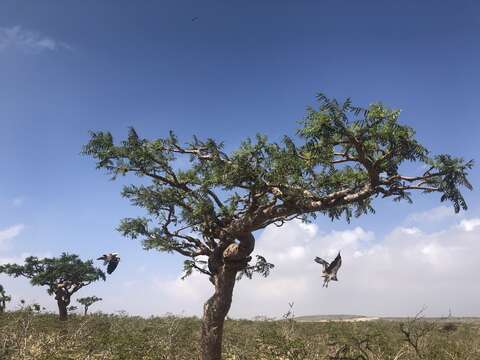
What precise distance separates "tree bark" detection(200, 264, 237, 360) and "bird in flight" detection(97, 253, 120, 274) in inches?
114

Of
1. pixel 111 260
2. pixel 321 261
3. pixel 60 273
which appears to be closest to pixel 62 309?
pixel 60 273

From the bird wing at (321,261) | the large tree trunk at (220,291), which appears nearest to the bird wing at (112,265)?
the large tree trunk at (220,291)

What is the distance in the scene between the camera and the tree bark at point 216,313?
1367 cm

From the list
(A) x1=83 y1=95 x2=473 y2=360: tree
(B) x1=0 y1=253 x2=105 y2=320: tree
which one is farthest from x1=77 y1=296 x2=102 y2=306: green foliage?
(A) x1=83 y1=95 x2=473 y2=360: tree

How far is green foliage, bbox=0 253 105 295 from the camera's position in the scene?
43.0 meters

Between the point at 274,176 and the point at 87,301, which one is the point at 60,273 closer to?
the point at 87,301

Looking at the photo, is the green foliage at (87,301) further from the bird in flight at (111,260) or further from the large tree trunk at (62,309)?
the bird in flight at (111,260)

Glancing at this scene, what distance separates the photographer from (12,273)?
44562mm

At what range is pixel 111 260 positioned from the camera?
45.3ft

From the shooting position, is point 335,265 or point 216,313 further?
point 216,313

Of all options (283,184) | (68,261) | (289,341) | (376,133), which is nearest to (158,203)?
(283,184)

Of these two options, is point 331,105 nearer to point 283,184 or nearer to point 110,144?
point 283,184

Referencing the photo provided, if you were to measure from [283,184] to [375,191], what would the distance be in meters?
2.44

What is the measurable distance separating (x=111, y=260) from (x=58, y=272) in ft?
106
